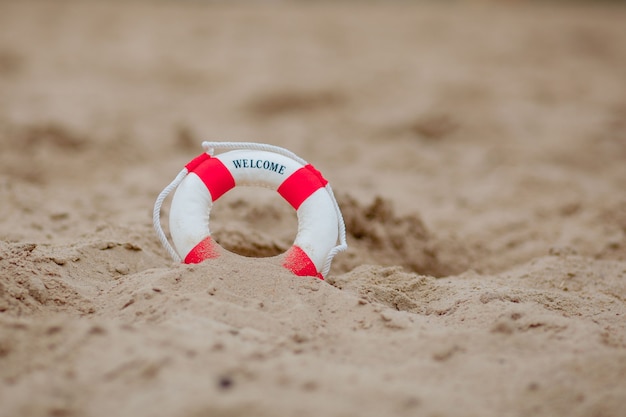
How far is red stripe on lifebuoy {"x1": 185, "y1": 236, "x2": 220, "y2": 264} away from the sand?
8cm

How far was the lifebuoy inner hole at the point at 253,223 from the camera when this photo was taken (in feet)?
10.7

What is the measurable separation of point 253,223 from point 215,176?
867 mm

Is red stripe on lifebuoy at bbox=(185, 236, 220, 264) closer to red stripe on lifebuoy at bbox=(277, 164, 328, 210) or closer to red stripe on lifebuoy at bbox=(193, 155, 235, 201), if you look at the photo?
red stripe on lifebuoy at bbox=(193, 155, 235, 201)

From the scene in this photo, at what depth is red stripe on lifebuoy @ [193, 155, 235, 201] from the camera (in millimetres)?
2736

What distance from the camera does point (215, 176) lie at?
8.99 feet

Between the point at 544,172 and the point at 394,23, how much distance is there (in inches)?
189

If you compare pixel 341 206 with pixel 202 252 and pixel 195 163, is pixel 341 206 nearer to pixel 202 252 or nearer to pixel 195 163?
pixel 195 163

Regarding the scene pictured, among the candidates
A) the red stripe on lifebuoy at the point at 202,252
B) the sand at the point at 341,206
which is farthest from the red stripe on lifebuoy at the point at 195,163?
the sand at the point at 341,206

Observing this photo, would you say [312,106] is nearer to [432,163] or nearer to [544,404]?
[432,163]

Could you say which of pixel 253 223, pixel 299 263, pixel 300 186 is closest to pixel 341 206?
pixel 253 223

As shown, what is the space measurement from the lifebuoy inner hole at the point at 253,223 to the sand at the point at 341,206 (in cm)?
1

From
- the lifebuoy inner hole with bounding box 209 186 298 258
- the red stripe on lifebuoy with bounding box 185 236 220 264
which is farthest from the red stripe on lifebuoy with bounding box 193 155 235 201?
the lifebuoy inner hole with bounding box 209 186 298 258

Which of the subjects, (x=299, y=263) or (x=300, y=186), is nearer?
(x=299, y=263)

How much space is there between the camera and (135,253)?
2.95 m
